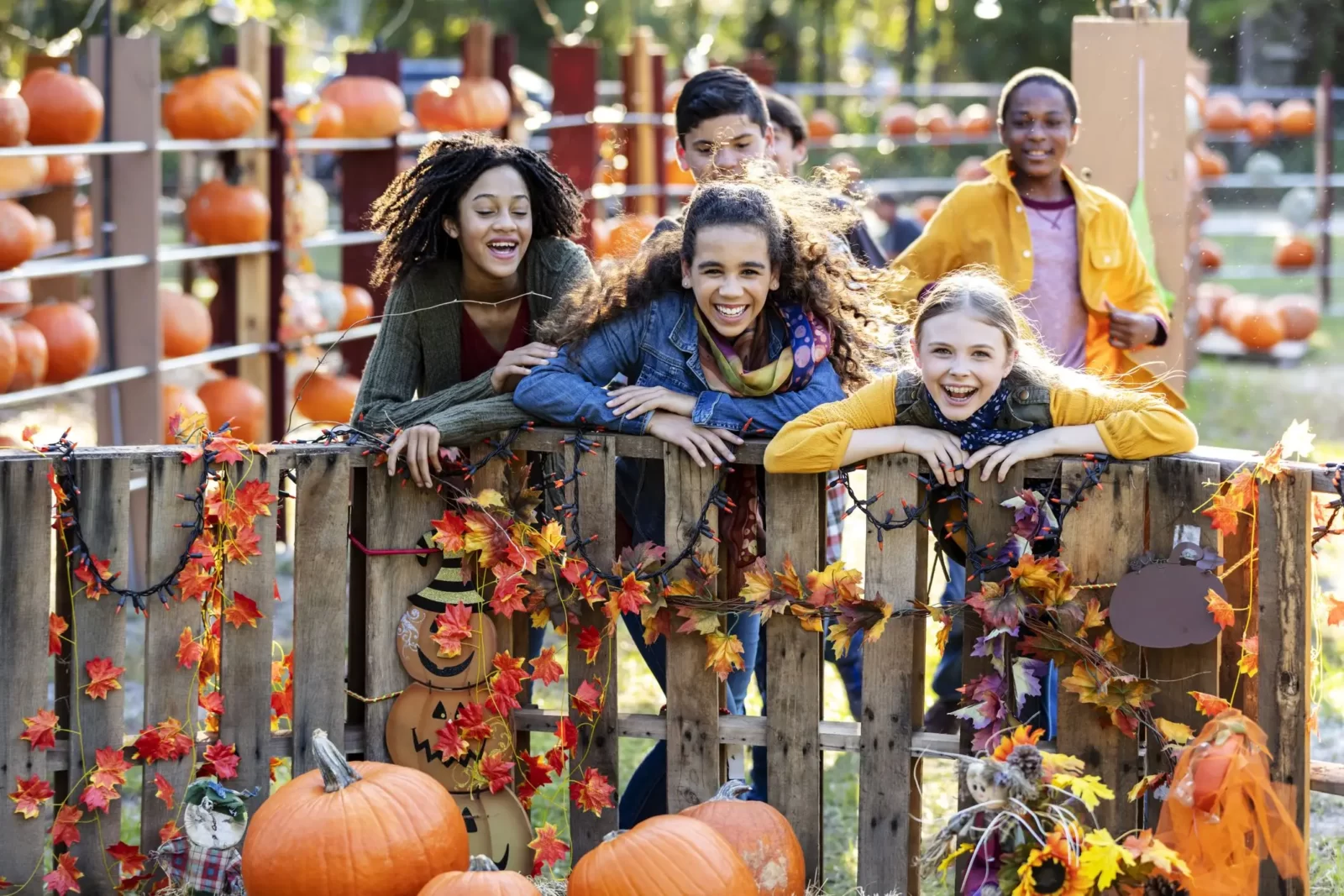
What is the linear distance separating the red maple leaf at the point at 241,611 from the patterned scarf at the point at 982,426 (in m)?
1.53

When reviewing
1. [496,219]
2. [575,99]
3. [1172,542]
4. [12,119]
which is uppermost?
[575,99]

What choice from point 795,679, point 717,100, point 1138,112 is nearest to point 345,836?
point 795,679

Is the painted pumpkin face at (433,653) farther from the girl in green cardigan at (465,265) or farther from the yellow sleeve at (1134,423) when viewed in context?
the yellow sleeve at (1134,423)

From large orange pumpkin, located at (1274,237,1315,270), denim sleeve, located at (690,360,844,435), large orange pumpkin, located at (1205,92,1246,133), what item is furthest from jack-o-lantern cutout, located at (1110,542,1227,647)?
large orange pumpkin, located at (1205,92,1246,133)

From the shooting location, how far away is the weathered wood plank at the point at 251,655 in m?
3.60

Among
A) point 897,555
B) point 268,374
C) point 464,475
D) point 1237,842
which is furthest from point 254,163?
point 1237,842

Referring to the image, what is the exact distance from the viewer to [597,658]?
12.2 feet

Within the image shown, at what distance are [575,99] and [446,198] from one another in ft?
24.6

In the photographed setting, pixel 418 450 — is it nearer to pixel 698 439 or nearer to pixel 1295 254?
pixel 698 439

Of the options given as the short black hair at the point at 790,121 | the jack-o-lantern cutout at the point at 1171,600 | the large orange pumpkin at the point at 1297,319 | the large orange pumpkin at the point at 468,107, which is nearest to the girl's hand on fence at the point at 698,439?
the jack-o-lantern cutout at the point at 1171,600

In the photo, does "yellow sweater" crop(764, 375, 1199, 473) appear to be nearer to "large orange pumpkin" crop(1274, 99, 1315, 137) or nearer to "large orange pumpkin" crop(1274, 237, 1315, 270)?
"large orange pumpkin" crop(1274, 237, 1315, 270)

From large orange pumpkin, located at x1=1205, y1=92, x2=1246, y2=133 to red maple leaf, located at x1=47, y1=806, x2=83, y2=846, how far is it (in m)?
15.9

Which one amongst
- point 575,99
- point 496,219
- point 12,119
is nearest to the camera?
point 496,219

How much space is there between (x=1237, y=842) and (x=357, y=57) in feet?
24.6
